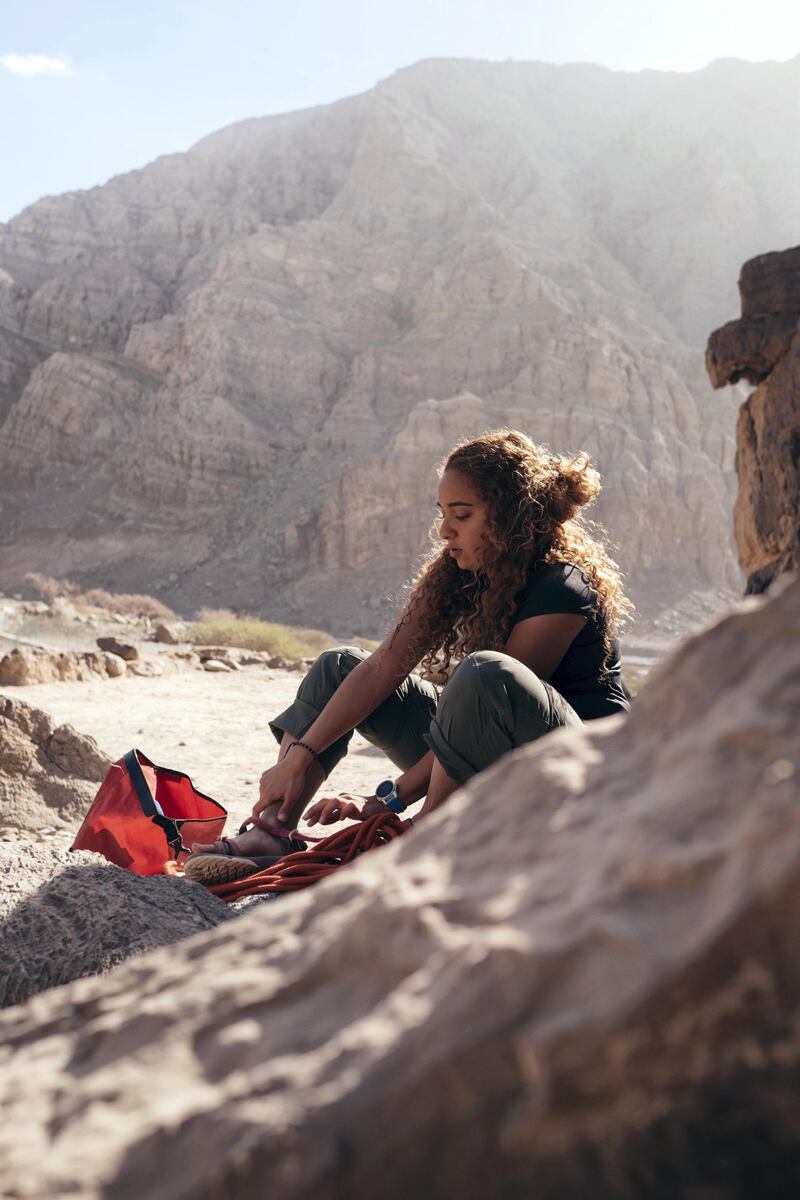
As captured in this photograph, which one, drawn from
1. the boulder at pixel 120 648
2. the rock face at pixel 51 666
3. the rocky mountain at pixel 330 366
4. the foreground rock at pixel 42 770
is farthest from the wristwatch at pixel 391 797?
the rocky mountain at pixel 330 366

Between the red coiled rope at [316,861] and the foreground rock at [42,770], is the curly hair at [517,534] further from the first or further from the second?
the foreground rock at [42,770]

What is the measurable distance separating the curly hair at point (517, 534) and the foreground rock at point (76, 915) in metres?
1.00

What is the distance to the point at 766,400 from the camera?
4172 mm

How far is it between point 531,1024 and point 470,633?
2046mm

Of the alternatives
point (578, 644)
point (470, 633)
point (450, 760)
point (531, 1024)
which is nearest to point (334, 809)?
point (470, 633)

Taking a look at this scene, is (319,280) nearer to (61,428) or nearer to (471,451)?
(61,428)

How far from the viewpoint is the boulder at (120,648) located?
34.6 ft

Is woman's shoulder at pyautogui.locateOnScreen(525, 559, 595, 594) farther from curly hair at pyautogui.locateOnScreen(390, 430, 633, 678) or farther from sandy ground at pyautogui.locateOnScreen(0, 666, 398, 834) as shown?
sandy ground at pyautogui.locateOnScreen(0, 666, 398, 834)

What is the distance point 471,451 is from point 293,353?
29217 mm

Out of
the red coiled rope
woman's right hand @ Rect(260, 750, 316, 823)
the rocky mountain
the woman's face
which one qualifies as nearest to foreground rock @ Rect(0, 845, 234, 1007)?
the red coiled rope

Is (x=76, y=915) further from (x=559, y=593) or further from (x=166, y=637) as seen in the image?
(x=166, y=637)

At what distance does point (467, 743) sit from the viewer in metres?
2.05

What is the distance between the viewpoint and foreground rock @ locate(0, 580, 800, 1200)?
2.04ft

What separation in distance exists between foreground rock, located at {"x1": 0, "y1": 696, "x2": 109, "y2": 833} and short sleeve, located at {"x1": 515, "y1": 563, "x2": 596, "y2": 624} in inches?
93.9
